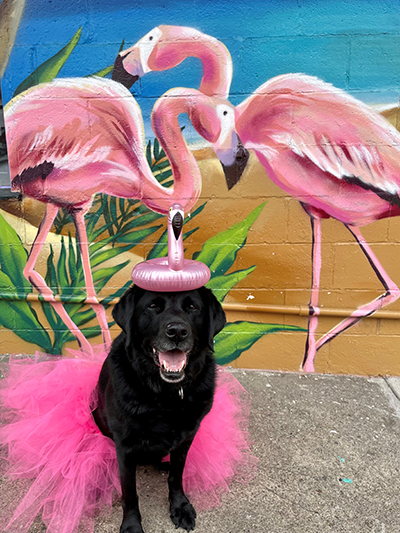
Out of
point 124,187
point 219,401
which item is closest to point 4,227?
point 124,187

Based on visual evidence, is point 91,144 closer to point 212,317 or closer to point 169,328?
point 212,317

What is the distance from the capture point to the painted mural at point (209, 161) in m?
3.05

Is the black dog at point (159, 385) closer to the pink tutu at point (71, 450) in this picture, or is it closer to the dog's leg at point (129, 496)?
the dog's leg at point (129, 496)

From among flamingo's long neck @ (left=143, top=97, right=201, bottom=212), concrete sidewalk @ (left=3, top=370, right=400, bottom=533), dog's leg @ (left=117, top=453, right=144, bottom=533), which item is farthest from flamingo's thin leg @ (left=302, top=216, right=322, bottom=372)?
dog's leg @ (left=117, top=453, right=144, bottom=533)

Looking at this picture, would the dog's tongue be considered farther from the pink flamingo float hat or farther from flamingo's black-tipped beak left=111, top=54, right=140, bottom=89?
flamingo's black-tipped beak left=111, top=54, right=140, bottom=89

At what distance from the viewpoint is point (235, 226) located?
10.8ft

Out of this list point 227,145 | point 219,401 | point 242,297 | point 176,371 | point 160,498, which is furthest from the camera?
point 242,297

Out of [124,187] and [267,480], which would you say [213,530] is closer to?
[267,480]

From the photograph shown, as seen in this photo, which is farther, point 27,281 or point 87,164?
point 27,281

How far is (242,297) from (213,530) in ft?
6.13

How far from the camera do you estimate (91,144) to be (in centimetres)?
330

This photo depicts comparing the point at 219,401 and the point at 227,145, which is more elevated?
the point at 227,145

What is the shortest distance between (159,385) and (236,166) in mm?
2056

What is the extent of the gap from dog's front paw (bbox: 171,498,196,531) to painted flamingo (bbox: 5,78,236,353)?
2012mm
